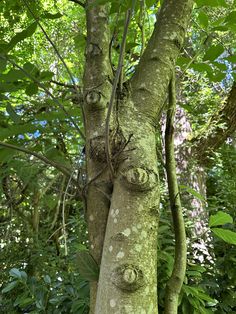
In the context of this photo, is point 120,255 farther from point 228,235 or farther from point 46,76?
point 46,76

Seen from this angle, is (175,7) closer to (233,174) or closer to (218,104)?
(233,174)

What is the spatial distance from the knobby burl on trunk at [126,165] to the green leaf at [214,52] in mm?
98

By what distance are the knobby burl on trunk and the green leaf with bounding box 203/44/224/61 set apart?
3.9 inches

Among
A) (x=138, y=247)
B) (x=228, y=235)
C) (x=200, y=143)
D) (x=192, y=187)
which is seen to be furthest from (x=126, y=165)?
(x=200, y=143)

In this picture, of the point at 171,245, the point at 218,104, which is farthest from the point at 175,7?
the point at 218,104

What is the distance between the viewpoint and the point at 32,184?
5.58ft

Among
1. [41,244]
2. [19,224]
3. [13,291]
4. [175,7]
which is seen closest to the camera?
[175,7]

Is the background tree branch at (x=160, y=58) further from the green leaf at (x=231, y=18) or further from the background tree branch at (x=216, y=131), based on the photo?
the background tree branch at (x=216, y=131)

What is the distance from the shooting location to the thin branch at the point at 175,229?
682 mm

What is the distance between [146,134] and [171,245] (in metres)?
0.79

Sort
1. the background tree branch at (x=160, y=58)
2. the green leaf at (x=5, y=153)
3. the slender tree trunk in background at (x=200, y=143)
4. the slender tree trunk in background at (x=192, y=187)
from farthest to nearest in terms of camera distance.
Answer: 1. the slender tree trunk in background at (x=200, y=143)
2. the slender tree trunk in background at (x=192, y=187)
3. the green leaf at (x=5, y=153)
4. the background tree branch at (x=160, y=58)

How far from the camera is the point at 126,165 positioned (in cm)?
68

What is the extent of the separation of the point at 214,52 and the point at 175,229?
19.0 inches

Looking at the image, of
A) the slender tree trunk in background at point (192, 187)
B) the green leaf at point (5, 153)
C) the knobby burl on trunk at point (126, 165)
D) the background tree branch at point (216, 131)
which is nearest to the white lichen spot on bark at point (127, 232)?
the knobby burl on trunk at point (126, 165)
